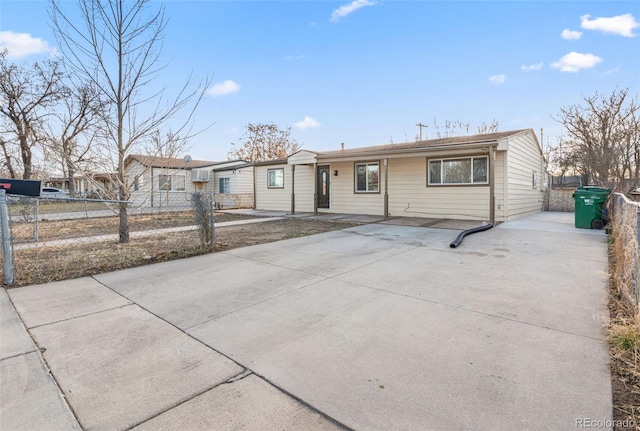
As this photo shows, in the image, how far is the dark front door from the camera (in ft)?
47.9

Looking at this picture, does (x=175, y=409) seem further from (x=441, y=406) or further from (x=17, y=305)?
(x=17, y=305)

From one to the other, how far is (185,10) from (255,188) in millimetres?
10170

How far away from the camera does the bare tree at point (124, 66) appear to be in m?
6.82

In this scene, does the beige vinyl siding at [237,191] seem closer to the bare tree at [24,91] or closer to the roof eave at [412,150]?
the roof eave at [412,150]

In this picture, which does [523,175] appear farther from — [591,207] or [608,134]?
[608,134]

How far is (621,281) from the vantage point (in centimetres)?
364

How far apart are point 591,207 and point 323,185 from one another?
9.41 meters

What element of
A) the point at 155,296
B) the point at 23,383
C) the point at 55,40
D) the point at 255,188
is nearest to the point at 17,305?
the point at 155,296

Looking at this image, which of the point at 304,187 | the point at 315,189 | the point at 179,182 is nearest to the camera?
the point at 315,189

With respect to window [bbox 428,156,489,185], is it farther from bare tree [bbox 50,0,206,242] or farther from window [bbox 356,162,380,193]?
bare tree [bbox 50,0,206,242]

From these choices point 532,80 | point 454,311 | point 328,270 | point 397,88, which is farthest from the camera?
point 397,88

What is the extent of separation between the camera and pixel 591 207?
873 centimetres

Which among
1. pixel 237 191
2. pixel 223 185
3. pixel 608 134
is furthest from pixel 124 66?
pixel 608 134

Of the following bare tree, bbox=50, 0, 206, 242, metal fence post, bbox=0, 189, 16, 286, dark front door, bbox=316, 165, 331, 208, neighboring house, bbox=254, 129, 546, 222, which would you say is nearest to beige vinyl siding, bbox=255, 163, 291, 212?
neighboring house, bbox=254, 129, 546, 222
